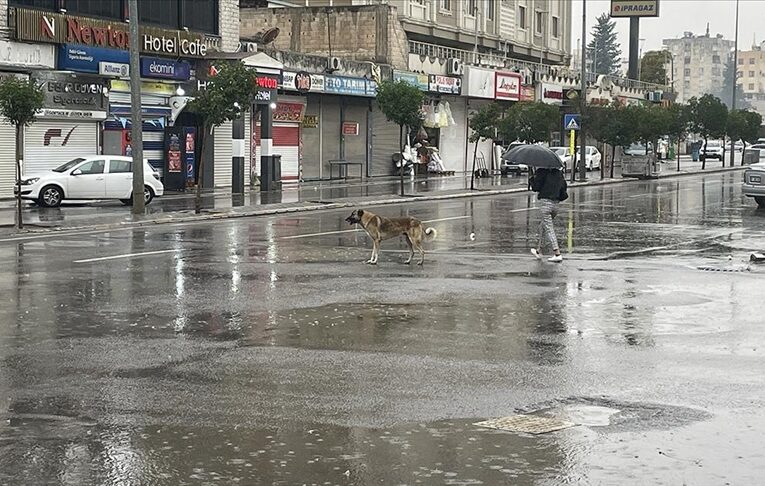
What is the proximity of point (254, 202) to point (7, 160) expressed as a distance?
24.5 feet

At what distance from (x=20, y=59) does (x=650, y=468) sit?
1184 inches

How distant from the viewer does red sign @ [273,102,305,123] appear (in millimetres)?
46688

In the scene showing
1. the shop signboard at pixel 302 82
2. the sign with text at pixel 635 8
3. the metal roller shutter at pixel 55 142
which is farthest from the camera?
the sign with text at pixel 635 8

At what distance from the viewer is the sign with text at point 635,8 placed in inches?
3465

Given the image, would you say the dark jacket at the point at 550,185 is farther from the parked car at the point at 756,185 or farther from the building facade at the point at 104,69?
the parked car at the point at 756,185

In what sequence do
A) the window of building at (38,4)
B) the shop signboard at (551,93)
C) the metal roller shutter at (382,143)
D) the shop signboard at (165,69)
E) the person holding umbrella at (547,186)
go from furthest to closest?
the shop signboard at (551,93)
the metal roller shutter at (382,143)
the shop signboard at (165,69)
the window of building at (38,4)
the person holding umbrella at (547,186)

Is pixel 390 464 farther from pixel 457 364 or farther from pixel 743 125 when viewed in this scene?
pixel 743 125

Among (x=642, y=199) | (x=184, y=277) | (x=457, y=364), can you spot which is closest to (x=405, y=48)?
(x=642, y=199)

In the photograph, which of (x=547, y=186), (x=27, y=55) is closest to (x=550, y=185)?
(x=547, y=186)

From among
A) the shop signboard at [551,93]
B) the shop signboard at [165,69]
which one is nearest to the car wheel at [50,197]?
the shop signboard at [165,69]

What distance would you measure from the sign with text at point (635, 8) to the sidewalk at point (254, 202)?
4148 cm

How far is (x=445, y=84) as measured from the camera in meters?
58.2

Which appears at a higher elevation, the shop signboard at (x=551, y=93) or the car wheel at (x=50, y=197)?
the shop signboard at (x=551, y=93)

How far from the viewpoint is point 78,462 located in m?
6.88
